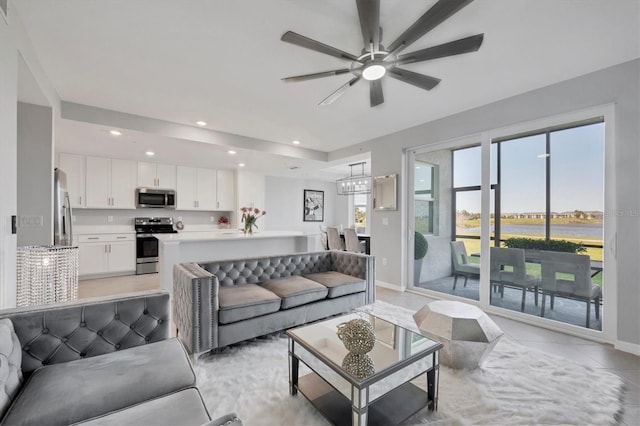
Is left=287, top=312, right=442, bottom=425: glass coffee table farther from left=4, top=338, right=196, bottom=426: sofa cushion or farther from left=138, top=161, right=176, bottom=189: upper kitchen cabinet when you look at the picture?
left=138, top=161, right=176, bottom=189: upper kitchen cabinet

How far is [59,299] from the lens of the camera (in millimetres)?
1952

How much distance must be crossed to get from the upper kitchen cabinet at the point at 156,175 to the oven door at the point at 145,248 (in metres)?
1.09

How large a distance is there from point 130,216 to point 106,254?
0.96m

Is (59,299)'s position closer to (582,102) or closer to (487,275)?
(487,275)

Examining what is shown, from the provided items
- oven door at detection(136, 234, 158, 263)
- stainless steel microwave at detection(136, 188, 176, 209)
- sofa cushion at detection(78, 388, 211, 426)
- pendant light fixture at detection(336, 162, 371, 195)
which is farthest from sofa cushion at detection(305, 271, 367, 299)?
stainless steel microwave at detection(136, 188, 176, 209)

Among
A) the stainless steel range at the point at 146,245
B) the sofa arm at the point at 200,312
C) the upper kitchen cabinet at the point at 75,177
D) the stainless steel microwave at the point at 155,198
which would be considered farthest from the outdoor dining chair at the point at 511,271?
the upper kitchen cabinet at the point at 75,177

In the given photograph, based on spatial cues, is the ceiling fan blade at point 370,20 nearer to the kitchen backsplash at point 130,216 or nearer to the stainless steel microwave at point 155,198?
the stainless steel microwave at point 155,198

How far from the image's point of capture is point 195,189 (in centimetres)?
617

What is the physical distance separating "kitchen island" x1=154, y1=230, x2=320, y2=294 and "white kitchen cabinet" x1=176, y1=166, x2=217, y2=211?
6.43ft

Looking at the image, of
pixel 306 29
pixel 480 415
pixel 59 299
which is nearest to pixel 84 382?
pixel 59 299

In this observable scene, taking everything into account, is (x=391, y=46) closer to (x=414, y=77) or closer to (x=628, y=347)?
(x=414, y=77)

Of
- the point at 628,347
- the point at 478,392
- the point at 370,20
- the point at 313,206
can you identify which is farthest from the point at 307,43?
the point at 313,206

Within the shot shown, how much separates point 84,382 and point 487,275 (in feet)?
12.8

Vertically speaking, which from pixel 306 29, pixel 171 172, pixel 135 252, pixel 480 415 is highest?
pixel 306 29
